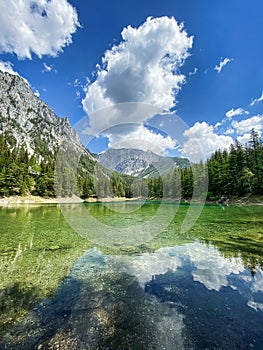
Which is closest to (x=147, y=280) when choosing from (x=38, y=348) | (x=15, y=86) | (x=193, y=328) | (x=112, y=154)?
(x=193, y=328)

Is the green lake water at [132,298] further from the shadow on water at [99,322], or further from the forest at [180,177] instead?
the forest at [180,177]

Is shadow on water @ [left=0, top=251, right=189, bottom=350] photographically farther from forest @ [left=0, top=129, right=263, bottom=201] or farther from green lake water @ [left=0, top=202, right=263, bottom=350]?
forest @ [left=0, top=129, right=263, bottom=201]

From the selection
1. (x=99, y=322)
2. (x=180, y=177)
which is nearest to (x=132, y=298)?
(x=99, y=322)

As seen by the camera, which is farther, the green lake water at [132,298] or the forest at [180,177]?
the forest at [180,177]

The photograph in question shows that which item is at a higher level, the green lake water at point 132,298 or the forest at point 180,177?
the forest at point 180,177

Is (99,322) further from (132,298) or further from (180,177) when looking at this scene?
(180,177)

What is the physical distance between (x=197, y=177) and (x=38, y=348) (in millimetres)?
68153

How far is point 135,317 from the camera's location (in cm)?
522

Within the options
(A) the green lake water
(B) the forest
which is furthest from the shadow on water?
(B) the forest

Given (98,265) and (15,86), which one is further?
(15,86)

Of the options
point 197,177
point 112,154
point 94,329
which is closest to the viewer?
point 94,329

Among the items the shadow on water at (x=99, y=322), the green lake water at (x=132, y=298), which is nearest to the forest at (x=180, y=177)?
the green lake water at (x=132, y=298)

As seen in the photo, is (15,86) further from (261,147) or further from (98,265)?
(98,265)

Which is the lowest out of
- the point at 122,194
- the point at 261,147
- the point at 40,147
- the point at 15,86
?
the point at 122,194
